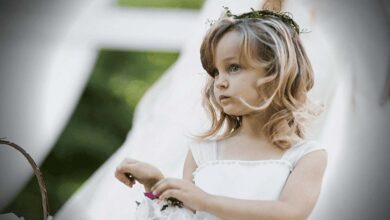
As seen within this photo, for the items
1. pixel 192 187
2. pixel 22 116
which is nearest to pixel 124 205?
pixel 22 116

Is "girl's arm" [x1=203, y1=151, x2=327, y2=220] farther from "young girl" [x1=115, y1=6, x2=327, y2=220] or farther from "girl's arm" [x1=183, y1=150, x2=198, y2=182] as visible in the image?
"girl's arm" [x1=183, y1=150, x2=198, y2=182]

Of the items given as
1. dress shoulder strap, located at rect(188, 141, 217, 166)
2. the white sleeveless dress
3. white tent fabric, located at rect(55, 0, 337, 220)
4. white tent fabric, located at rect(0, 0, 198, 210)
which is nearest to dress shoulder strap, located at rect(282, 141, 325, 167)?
the white sleeveless dress

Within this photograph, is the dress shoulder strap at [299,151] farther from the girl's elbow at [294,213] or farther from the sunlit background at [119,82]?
the sunlit background at [119,82]

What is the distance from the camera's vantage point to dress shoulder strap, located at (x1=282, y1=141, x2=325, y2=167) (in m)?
0.90

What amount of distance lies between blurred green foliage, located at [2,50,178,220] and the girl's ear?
36cm

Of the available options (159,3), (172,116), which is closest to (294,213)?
(172,116)

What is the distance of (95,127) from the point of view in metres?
1.62

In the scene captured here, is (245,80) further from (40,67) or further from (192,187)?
(40,67)

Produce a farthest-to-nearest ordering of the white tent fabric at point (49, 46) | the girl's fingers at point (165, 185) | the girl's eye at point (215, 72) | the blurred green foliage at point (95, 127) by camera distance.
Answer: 1. the blurred green foliage at point (95, 127)
2. the white tent fabric at point (49, 46)
3. the girl's eye at point (215, 72)
4. the girl's fingers at point (165, 185)

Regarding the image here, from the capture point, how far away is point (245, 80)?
0.90 m

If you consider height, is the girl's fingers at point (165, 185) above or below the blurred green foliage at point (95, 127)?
below

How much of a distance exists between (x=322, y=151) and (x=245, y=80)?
153 millimetres

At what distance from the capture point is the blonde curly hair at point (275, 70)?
0.90m

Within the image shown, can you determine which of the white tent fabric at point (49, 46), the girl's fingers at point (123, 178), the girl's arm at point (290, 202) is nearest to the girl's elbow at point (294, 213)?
the girl's arm at point (290, 202)
